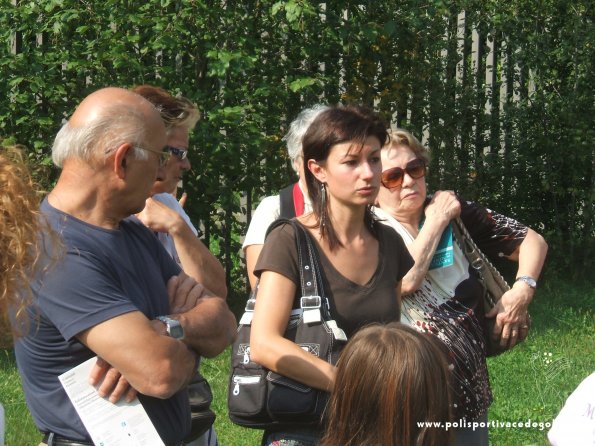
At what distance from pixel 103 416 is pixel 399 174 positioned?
1.72m

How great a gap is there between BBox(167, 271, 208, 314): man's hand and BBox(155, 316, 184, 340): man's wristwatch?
0.13 m

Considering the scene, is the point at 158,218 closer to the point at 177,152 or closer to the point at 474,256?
the point at 177,152

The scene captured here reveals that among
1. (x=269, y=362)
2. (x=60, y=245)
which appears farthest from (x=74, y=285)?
(x=269, y=362)

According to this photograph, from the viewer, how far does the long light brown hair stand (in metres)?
2.53

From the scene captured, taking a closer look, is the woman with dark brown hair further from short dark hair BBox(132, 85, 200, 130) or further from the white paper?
the white paper

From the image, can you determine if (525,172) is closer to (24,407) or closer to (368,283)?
(24,407)

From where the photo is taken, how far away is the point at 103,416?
8.42 feet

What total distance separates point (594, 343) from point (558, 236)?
8.21ft

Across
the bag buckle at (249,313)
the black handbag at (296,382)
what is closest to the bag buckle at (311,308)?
the black handbag at (296,382)

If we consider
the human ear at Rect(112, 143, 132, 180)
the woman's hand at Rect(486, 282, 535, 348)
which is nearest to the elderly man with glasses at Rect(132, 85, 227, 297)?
the human ear at Rect(112, 143, 132, 180)

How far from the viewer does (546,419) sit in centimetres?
536

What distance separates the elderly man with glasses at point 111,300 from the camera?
2.54m

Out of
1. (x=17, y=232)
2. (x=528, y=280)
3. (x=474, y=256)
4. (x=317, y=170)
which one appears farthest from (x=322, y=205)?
(x=17, y=232)

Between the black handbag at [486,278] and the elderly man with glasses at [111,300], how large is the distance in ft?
4.24
